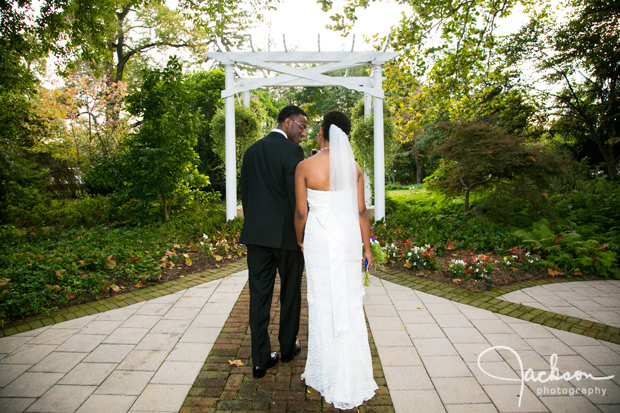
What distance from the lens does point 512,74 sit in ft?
34.1

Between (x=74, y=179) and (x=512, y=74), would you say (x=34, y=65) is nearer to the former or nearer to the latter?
(x=74, y=179)

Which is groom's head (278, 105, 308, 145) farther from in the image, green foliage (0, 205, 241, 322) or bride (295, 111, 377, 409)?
green foliage (0, 205, 241, 322)

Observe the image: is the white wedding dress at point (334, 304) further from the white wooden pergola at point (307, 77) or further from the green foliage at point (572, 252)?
the white wooden pergola at point (307, 77)

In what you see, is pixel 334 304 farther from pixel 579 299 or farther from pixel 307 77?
pixel 307 77

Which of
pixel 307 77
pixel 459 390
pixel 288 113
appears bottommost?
pixel 459 390

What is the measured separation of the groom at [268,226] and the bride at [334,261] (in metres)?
0.19

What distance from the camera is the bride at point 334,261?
2.43 meters

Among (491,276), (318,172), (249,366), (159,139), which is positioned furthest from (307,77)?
(249,366)

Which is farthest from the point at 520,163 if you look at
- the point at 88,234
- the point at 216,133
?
the point at 88,234

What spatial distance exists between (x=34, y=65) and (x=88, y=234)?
16.5 meters

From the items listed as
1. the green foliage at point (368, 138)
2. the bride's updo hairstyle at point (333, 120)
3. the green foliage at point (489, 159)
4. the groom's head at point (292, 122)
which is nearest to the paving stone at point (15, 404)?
the groom's head at point (292, 122)

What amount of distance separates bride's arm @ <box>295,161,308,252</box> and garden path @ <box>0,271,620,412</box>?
1155mm

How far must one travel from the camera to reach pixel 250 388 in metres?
2.59

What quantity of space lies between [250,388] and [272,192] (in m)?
1.42
